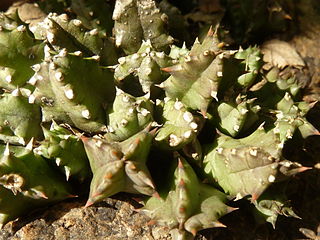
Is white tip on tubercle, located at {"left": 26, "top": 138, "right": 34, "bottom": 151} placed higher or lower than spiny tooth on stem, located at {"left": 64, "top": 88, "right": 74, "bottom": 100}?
lower

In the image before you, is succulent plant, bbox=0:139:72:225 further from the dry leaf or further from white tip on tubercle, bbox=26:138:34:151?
the dry leaf

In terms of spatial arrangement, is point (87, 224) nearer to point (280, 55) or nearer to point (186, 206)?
point (186, 206)

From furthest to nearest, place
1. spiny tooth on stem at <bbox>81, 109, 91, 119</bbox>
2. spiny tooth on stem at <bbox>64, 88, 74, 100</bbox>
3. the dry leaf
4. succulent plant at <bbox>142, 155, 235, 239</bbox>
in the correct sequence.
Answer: the dry leaf < spiny tooth on stem at <bbox>81, 109, 91, 119</bbox> < spiny tooth on stem at <bbox>64, 88, 74, 100</bbox> < succulent plant at <bbox>142, 155, 235, 239</bbox>

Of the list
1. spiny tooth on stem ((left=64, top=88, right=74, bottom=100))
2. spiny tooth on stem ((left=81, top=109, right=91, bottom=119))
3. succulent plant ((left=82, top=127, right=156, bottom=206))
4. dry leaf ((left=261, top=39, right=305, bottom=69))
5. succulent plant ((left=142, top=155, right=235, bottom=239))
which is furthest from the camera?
dry leaf ((left=261, top=39, right=305, bottom=69))

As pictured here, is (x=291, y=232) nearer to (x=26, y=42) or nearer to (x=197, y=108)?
(x=197, y=108)

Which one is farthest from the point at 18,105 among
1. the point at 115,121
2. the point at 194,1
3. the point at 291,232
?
the point at 194,1

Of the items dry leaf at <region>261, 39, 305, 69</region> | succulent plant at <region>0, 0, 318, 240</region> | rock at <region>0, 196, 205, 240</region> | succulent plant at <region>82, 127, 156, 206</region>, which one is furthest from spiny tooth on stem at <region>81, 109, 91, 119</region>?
dry leaf at <region>261, 39, 305, 69</region>

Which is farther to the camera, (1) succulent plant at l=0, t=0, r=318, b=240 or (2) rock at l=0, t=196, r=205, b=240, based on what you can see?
(2) rock at l=0, t=196, r=205, b=240

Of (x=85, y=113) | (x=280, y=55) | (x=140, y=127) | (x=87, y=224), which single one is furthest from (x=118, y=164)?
(x=280, y=55)
